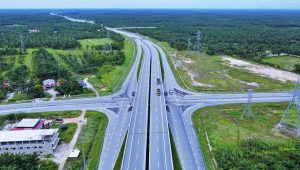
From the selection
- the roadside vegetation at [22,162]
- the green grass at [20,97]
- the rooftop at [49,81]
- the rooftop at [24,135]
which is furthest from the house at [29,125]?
the rooftop at [49,81]

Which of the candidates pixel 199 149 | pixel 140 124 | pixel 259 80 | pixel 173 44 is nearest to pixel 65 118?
pixel 140 124

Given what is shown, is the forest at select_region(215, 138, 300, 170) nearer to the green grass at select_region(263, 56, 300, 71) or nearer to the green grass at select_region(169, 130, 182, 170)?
the green grass at select_region(169, 130, 182, 170)

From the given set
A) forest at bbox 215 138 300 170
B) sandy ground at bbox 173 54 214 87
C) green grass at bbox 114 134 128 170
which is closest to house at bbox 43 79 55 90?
green grass at bbox 114 134 128 170

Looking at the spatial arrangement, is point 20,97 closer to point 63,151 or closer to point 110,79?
point 110,79

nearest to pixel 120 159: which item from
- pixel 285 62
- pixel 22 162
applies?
pixel 22 162

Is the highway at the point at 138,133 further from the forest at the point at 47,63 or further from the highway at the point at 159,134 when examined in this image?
the forest at the point at 47,63

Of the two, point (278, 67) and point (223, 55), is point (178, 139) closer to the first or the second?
point (278, 67)

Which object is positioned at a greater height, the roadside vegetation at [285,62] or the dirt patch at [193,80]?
the roadside vegetation at [285,62]
